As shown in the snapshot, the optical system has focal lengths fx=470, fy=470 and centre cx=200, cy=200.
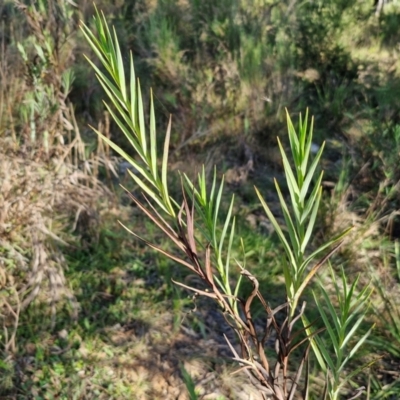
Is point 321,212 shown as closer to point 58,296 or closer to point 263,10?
point 58,296

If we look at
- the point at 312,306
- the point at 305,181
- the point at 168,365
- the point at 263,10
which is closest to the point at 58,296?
the point at 168,365

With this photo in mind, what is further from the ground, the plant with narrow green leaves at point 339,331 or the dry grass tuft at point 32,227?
the plant with narrow green leaves at point 339,331

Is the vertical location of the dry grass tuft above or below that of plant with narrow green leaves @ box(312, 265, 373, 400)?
below

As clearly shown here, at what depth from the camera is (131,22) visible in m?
5.12

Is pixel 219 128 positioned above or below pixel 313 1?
below

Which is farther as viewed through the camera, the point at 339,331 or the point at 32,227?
the point at 32,227

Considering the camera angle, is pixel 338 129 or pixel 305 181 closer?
pixel 305 181

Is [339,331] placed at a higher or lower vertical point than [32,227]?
higher

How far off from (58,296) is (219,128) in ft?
6.56

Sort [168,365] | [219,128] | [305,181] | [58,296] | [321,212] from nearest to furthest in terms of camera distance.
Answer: [305,181] → [168,365] → [58,296] → [321,212] → [219,128]

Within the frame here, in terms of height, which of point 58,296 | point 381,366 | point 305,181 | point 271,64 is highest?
point 305,181

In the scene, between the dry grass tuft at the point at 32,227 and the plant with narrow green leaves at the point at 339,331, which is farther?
the dry grass tuft at the point at 32,227

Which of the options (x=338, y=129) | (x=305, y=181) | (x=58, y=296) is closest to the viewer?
(x=305, y=181)

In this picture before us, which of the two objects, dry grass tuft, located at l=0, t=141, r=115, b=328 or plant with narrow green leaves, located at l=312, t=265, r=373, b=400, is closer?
plant with narrow green leaves, located at l=312, t=265, r=373, b=400
